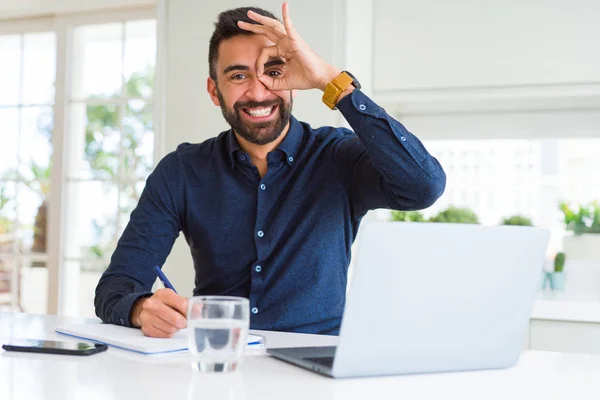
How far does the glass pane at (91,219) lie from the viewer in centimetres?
408

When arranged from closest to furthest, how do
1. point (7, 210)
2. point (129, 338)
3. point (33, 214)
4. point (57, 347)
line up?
point (57, 347), point (129, 338), point (33, 214), point (7, 210)

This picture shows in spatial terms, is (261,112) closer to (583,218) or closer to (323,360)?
(323,360)

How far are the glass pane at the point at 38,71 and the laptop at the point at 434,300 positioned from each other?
3.57 meters

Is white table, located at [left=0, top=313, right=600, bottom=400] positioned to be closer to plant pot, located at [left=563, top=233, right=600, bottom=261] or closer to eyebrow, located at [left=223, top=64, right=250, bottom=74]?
eyebrow, located at [left=223, top=64, right=250, bottom=74]

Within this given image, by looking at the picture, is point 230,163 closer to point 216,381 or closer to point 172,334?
point 172,334

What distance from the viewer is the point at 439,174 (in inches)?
69.2

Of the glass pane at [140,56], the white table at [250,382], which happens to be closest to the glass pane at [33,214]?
the glass pane at [140,56]

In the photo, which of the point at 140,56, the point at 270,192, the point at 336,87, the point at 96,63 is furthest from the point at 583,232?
the point at 96,63

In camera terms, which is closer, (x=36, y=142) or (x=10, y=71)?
(x=36, y=142)

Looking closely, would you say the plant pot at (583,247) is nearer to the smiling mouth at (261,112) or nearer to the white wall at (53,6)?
the smiling mouth at (261,112)

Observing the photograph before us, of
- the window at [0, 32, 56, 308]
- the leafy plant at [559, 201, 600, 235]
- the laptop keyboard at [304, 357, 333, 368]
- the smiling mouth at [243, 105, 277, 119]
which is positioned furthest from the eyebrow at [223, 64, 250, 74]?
the window at [0, 32, 56, 308]

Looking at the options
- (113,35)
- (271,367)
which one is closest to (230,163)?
(271,367)

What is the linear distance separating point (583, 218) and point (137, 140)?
2.31 meters

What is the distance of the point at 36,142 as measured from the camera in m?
4.32
